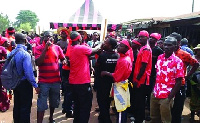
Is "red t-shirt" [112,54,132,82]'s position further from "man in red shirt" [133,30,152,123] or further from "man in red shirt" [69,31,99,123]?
"man in red shirt" [69,31,99,123]

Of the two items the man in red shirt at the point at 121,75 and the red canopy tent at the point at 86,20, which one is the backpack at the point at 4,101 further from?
the red canopy tent at the point at 86,20

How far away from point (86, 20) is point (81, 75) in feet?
25.8

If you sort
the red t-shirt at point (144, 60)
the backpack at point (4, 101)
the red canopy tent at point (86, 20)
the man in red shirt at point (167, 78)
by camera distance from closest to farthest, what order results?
the man in red shirt at point (167, 78) → the red t-shirt at point (144, 60) → the backpack at point (4, 101) → the red canopy tent at point (86, 20)

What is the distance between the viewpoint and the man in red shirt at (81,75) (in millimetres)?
3963

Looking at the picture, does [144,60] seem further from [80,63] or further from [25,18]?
[25,18]

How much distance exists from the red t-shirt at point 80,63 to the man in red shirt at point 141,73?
99cm

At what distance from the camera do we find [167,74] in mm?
3414

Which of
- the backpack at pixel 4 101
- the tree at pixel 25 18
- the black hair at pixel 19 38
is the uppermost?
the tree at pixel 25 18

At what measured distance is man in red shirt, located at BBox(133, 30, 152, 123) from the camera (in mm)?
4100

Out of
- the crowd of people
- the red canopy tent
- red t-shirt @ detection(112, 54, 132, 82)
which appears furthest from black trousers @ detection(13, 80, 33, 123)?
the red canopy tent

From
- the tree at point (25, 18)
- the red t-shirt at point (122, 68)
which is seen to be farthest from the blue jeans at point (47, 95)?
the tree at point (25, 18)

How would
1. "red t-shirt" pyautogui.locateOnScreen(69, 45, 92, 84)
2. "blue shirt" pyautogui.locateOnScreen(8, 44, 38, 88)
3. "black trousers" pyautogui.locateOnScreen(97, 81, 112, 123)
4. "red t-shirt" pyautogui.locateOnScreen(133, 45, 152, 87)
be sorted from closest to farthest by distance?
"blue shirt" pyautogui.locateOnScreen(8, 44, 38, 88) → "red t-shirt" pyautogui.locateOnScreen(69, 45, 92, 84) → "red t-shirt" pyautogui.locateOnScreen(133, 45, 152, 87) → "black trousers" pyautogui.locateOnScreen(97, 81, 112, 123)

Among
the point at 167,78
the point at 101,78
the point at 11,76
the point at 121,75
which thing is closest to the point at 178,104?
the point at 167,78

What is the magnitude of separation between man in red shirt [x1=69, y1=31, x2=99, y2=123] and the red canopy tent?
→ 6722 millimetres
